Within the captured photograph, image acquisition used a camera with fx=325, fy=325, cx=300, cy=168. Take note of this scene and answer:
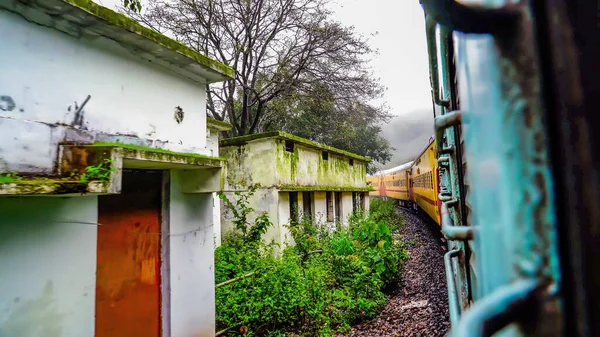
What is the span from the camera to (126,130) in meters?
4.02

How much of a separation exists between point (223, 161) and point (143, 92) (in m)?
1.41

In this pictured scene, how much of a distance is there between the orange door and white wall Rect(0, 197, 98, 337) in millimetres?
228

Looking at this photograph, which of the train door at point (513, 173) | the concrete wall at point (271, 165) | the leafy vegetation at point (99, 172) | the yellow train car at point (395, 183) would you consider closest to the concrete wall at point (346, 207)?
the concrete wall at point (271, 165)

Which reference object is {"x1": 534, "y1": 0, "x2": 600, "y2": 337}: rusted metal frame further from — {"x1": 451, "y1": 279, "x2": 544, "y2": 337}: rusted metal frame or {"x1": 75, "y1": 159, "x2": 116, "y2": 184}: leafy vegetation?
{"x1": 75, "y1": 159, "x2": 116, "y2": 184}: leafy vegetation

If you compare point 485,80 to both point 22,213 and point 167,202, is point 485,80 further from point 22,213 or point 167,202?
point 167,202

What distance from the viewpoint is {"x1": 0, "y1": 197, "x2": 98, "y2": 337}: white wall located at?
290 cm

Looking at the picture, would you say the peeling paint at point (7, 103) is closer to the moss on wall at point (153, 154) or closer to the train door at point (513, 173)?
the moss on wall at point (153, 154)

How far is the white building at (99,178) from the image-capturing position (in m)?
2.94

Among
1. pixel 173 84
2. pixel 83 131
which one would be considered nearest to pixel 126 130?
pixel 83 131

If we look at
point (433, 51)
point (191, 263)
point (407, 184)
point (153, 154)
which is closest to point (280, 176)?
point (191, 263)

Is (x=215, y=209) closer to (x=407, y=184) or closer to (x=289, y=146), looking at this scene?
(x=289, y=146)

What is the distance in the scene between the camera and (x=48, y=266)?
320cm

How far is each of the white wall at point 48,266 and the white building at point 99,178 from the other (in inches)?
0.4

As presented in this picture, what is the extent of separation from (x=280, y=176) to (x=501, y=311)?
9114 mm
